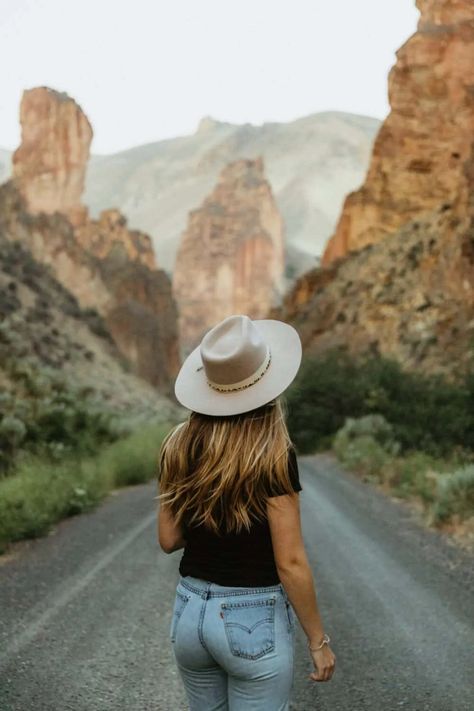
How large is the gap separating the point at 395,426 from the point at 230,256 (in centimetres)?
11057

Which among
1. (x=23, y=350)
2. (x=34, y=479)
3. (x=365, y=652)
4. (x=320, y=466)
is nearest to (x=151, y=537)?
(x=34, y=479)

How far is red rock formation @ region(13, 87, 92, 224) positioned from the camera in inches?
3406

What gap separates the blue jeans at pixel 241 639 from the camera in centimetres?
248

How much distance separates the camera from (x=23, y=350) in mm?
28734

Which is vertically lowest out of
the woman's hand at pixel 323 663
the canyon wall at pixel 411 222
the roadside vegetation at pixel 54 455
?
the roadside vegetation at pixel 54 455

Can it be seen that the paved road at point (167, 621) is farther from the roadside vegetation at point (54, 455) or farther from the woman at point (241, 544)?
the woman at point (241, 544)

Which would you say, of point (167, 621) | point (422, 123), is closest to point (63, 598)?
point (167, 621)

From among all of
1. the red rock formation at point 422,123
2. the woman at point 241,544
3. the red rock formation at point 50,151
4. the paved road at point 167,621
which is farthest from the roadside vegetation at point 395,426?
the red rock formation at point 50,151

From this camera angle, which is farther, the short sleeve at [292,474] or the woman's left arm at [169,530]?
the woman's left arm at [169,530]

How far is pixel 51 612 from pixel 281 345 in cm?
447

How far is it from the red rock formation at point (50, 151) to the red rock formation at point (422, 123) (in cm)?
4452

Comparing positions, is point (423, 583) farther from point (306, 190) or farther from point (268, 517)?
point (306, 190)

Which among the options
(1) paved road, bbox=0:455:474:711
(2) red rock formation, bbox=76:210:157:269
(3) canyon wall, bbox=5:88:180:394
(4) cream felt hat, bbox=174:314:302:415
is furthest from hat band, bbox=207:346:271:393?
(2) red rock formation, bbox=76:210:157:269

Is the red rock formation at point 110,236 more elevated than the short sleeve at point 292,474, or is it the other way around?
the red rock formation at point 110,236
